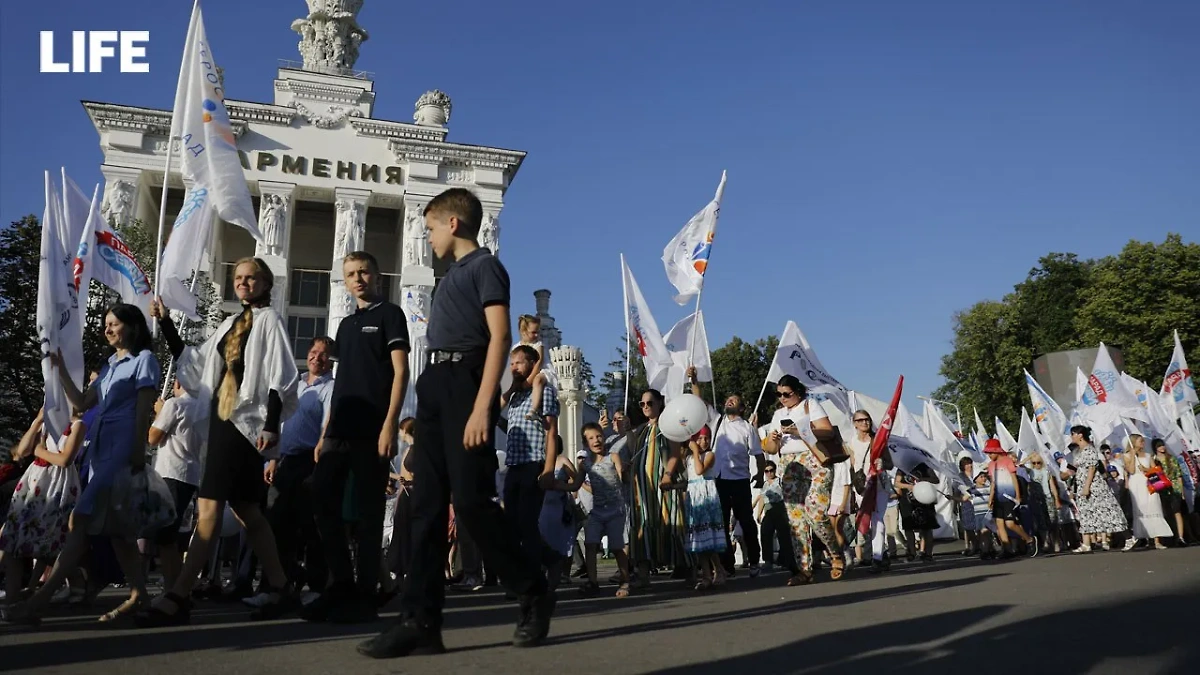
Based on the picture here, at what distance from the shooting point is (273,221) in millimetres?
37281

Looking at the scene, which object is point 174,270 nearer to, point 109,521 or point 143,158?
point 109,521

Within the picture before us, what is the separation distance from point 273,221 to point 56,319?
31964mm

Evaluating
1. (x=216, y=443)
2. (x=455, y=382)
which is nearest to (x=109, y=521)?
(x=216, y=443)

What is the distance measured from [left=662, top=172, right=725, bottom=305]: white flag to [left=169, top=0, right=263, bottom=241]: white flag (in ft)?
22.1

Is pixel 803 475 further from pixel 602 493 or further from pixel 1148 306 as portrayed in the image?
pixel 1148 306

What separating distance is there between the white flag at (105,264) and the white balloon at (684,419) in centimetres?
460

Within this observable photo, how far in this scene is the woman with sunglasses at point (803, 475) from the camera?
870 cm

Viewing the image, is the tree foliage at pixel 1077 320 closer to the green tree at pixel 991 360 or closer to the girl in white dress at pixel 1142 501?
the green tree at pixel 991 360

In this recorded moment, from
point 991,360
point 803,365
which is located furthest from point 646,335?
point 991,360

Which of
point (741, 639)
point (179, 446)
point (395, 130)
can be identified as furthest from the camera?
point (395, 130)

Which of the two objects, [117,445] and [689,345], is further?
[689,345]

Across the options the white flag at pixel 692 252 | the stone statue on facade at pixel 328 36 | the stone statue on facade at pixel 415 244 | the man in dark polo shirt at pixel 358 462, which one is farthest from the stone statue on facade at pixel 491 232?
the man in dark polo shirt at pixel 358 462

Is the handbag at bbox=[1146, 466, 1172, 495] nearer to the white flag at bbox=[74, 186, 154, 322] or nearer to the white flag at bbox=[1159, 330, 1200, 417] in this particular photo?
the white flag at bbox=[1159, 330, 1200, 417]

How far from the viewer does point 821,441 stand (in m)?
8.60
